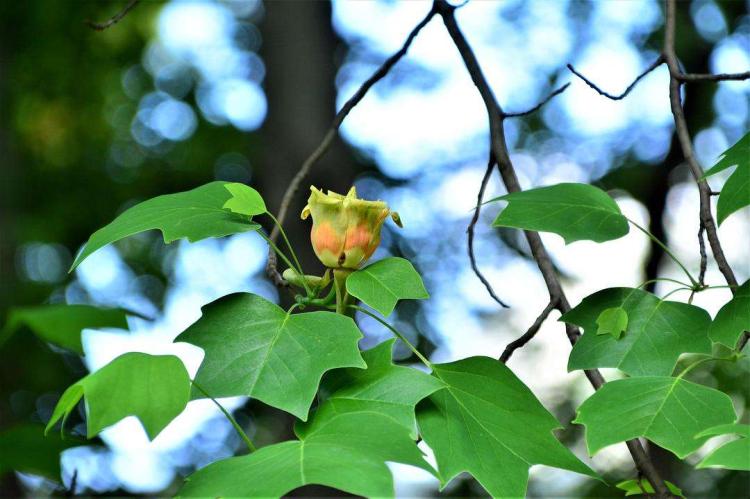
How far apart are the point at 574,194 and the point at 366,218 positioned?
313mm

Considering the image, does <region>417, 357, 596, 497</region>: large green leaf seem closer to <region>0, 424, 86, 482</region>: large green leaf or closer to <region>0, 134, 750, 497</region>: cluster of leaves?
<region>0, 134, 750, 497</region>: cluster of leaves

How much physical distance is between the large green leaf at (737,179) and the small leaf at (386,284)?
36 cm

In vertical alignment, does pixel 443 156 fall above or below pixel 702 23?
below

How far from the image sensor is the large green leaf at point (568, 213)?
1002 millimetres

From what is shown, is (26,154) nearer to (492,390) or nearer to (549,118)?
(549,118)

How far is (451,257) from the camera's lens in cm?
584

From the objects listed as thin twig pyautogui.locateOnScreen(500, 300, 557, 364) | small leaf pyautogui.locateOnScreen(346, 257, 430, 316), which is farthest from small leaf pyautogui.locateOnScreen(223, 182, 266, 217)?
thin twig pyautogui.locateOnScreen(500, 300, 557, 364)

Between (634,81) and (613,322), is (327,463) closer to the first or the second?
(613,322)

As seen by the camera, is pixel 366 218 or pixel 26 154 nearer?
pixel 366 218

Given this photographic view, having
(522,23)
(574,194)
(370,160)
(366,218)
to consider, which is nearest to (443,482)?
(366,218)

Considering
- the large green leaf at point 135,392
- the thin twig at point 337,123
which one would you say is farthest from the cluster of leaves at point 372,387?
the thin twig at point 337,123

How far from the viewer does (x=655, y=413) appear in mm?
806

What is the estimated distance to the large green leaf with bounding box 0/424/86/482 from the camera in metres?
0.63

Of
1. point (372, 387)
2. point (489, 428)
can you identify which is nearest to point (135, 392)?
point (372, 387)
